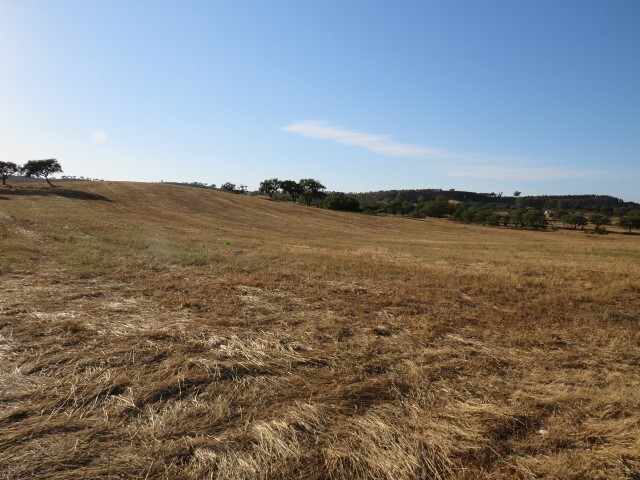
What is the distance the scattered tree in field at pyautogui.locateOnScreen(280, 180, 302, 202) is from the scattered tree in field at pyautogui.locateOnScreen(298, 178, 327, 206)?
140 cm

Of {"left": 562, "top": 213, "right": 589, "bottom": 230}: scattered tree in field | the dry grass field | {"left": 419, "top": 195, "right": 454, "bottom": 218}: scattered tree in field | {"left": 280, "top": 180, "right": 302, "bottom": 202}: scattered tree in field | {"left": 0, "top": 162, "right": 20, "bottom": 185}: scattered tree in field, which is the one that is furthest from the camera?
{"left": 280, "top": 180, "right": 302, "bottom": 202}: scattered tree in field

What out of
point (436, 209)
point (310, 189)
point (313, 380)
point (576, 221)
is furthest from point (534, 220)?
point (313, 380)

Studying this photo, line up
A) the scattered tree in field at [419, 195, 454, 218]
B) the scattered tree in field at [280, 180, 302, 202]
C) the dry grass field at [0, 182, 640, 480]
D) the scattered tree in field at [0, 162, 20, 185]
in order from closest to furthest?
the dry grass field at [0, 182, 640, 480] < the scattered tree in field at [0, 162, 20, 185] < the scattered tree in field at [419, 195, 454, 218] < the scattered tree in field at [280, 180, 302, 202]

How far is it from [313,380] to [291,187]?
326ft

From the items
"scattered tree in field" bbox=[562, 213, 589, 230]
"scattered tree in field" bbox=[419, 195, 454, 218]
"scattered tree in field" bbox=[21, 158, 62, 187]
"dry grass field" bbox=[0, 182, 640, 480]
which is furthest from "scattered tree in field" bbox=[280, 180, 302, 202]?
"dry grass field" bbox=[0, 182, 640, 480]

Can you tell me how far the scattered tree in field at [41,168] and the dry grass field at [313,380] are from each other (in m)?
77.0

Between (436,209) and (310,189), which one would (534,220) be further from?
(310,189)

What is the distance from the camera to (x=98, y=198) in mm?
54500

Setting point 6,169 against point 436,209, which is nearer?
point 6,169

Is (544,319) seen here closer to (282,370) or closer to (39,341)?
(282,370)

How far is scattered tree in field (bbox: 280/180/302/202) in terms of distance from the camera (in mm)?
102250

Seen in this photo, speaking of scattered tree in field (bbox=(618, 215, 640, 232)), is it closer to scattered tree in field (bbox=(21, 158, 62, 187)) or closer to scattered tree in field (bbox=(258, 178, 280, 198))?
scattered tree in field (bbox=(258, 178, 280, 198))

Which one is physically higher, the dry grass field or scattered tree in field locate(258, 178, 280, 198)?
scattered tree in field locate(258, 178, 280, 198)

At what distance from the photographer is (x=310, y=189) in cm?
10044
